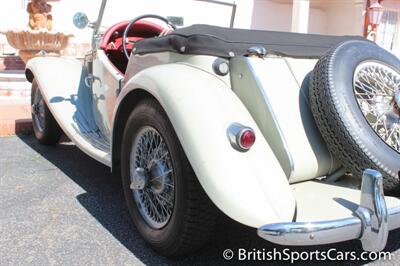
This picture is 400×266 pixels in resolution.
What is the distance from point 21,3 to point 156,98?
12.3 metres

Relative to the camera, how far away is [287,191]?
2.00 m

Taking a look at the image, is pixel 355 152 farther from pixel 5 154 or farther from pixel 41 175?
pixel 5 154

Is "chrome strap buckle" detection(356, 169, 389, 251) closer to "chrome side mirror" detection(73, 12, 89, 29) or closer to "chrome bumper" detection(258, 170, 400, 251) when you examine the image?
"chrome bumper" detection(258, 170, 400, 251)

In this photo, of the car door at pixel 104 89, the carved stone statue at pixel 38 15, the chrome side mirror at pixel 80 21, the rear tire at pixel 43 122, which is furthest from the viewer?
the carved stone statue at pixel 38 15

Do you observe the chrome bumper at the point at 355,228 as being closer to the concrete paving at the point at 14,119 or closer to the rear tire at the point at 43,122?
the rear tire at the point at 43,122

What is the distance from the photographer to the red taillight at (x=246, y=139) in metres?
2.01

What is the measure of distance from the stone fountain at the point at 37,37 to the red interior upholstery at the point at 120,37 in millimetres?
3867

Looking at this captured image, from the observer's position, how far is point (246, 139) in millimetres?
2023

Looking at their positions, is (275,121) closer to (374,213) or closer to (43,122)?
(374,213)

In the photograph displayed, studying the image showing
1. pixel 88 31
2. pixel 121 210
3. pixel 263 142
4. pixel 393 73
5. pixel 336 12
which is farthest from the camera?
pixel 336 12

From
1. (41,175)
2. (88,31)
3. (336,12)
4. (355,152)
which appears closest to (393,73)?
(355,152)

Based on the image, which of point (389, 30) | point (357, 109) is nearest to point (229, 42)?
point (357, 109)

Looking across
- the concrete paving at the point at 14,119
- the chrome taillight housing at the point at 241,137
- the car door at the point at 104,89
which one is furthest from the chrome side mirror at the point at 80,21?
the chrome taillight housing at the point at 241,137

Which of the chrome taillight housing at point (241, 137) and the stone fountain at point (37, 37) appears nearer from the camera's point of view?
the chrome taillight housing at point (241, 137)
